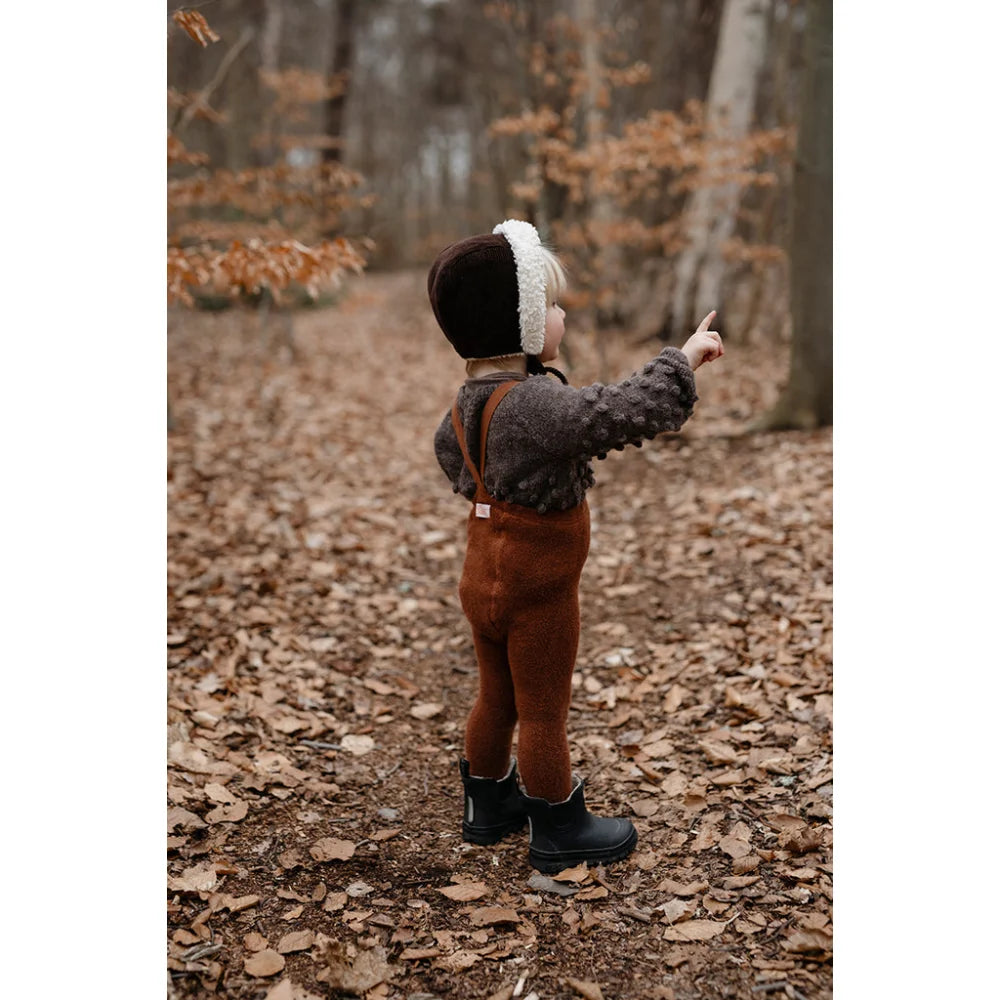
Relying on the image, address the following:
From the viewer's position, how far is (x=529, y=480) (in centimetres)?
261

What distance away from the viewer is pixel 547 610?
275 centimetres

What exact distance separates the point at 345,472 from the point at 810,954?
5.67 metres

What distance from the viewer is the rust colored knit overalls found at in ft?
8.84

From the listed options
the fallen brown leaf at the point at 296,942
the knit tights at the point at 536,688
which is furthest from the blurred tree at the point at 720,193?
the fallen brown leaf at the point at 296,942

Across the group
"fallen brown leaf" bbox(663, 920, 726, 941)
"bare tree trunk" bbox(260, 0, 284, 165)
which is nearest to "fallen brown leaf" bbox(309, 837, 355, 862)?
"fallen brown leaf" bbox(663, 920, 726, 941)

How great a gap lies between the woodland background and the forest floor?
0.05 feet

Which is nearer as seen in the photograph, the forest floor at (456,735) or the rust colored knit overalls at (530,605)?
the forest floor at (456,735)

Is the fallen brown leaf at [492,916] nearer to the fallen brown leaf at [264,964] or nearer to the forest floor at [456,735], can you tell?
the forest floor at [456,735]

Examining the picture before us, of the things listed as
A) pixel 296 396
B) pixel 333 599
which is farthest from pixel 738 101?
pixel 333 599

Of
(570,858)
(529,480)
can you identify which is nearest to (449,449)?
(529,480)

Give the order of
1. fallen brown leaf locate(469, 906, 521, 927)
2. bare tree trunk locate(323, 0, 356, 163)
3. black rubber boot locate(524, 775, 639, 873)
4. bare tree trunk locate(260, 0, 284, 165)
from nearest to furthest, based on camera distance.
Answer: fallen brown leaf locate(469, 906, 521, 927) → black rubber boot locate(524, 775, 639, 873) → bare tree trunk locate(260, 0, 284, 165) → bare tree trunk locate(323, 0, 356, 163)

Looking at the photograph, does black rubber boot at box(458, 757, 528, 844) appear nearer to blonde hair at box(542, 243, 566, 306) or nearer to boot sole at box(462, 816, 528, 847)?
boot sole at box(462, 816, 528, 847)

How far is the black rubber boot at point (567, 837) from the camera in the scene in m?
2.91

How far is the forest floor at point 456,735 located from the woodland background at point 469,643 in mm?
14
